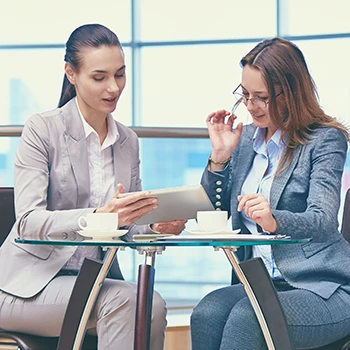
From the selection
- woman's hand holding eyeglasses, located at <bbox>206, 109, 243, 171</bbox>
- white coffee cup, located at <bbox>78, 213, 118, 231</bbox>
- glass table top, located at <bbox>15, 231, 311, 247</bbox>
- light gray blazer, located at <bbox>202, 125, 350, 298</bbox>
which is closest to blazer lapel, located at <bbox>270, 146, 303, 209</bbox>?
light gray blazer, located at <bbox>202, 125, 350, 298</bbox>

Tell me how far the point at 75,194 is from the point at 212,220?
498 mm

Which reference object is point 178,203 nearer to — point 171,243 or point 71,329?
point 171,243

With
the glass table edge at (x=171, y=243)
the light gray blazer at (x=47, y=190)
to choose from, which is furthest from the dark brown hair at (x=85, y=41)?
the glass table edge at (x=171, y=243)

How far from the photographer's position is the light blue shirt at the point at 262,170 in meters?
2.17

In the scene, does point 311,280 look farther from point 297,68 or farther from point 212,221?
point 297,68

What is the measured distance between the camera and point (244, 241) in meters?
1.67

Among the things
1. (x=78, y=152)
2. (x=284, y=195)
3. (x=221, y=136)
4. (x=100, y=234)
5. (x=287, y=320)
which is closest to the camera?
(x=100, y=234)

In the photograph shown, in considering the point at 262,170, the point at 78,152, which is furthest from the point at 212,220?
the point at 78,152

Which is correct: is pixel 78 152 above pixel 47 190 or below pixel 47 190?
above

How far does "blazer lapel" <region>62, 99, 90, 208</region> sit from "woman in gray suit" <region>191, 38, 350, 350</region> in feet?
1.20

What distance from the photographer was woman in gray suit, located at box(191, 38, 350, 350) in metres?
1.91

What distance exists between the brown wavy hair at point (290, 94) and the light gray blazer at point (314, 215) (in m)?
0.04

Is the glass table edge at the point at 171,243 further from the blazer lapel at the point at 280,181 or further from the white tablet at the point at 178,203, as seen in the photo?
the blazer lapel at the point at 280,181

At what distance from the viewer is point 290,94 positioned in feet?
7.22
